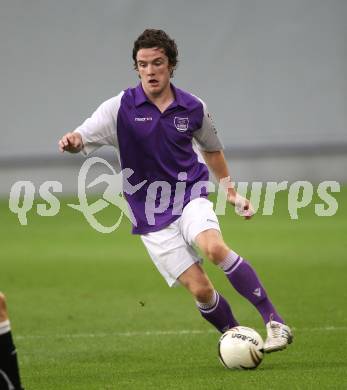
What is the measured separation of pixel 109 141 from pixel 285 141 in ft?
47.0

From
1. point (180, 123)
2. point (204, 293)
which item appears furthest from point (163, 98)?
point (204, 293)

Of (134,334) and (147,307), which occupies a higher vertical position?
(134,334)

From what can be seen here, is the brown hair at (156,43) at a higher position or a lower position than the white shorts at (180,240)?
higher

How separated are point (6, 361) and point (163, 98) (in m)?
3.19

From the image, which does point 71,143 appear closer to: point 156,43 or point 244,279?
point 156,43

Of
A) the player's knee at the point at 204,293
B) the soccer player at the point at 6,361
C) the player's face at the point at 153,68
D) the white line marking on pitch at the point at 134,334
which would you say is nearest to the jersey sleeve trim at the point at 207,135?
the player's face at the point at 153,68

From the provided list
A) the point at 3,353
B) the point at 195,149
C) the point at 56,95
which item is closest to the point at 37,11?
the point at 56,95

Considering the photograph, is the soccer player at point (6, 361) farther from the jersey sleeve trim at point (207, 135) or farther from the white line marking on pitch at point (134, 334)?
the white line marking on pitch at point (134, 334)

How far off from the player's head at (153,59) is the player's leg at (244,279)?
1.14 meters

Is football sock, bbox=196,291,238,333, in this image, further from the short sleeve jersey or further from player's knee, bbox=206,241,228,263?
the short sleeve jersey

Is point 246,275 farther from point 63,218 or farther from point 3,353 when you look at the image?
point 63,218

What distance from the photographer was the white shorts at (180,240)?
7918 mm

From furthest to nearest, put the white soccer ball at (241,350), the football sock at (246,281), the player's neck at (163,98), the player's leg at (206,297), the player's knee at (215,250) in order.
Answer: the player's neck at (163,98) → the player's leg at (206,297) → the football sock at (246,281) → the player's knee at (215,250) → the white soccer ball at (241,350)

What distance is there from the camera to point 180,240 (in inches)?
319
